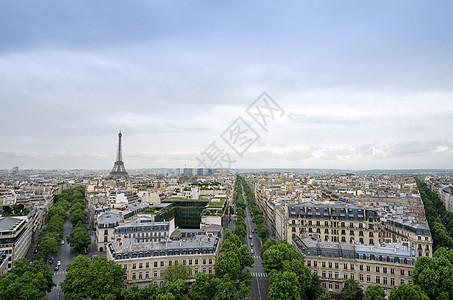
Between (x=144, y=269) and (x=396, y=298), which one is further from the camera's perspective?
(x=144, y=269)

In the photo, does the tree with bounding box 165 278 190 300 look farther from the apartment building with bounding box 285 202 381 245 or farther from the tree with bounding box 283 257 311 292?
the apartment building with bounding box 285 202 381 245

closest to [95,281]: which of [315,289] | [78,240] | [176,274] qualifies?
[176,274]

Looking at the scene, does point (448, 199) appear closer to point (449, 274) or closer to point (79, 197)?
point (449, 274)

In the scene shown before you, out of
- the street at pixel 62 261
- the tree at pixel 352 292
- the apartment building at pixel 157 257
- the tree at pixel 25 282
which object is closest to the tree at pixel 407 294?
the tree at pixel 352 292

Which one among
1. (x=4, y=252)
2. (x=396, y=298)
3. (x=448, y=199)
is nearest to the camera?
(x=396, y=298)

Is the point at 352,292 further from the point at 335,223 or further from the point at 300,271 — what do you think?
the point at 335,223

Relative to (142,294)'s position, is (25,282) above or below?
above

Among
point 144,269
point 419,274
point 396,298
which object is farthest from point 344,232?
point 144,269
